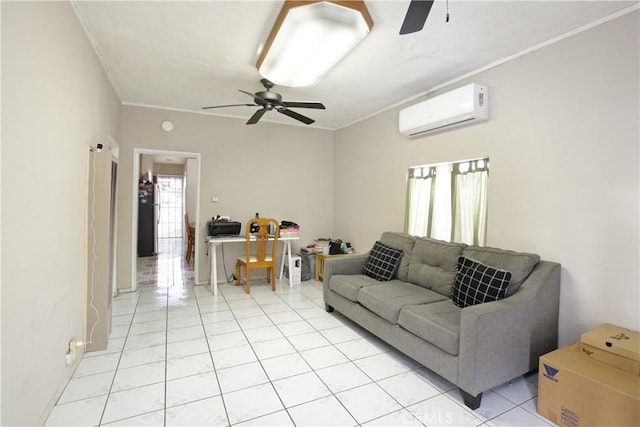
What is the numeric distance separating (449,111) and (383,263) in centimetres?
170

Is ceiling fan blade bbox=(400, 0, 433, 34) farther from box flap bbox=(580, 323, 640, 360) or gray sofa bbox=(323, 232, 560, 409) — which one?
box flap bbox=(580, 323, 640, 360)

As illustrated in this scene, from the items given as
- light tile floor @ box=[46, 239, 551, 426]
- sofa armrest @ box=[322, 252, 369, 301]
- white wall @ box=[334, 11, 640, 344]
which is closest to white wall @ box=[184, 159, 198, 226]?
light tile floor @ box=[46, 239, 551, 426]

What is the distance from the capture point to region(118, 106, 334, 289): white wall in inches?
168

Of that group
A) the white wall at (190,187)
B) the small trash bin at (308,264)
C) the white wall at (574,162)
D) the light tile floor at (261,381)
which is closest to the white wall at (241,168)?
the small trash bin at (308,264)

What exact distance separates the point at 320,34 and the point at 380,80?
1.40 metres

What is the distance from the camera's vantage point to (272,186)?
202 inches

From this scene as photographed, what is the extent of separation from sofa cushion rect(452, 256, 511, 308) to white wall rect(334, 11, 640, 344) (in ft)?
1.72

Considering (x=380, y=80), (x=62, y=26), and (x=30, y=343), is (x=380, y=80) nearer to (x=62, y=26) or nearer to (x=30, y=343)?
(x=62, y=26)

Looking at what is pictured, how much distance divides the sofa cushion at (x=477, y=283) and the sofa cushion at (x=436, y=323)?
121 millimetres

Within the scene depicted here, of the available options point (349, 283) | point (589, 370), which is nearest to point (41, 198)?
point (349, 283)

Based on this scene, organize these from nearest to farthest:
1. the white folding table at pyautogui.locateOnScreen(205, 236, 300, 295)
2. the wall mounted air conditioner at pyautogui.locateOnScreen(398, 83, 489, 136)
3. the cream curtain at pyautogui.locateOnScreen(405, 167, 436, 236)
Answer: the wall mounted air conditioner at pyautogui.locateOnScreen(398, 83, 489, 136), the cream curtain at pyautogui.locateOnScreen(405, 167, 436, 236), the white folding table at pyautogui.locateOnScreen(205, 236, 300, 295)

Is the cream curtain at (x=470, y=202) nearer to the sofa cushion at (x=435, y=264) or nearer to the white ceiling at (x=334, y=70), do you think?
the sofa cushion at (x=435, y=264)

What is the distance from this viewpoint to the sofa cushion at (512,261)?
2354 mm

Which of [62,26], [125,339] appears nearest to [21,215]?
[62,26]
